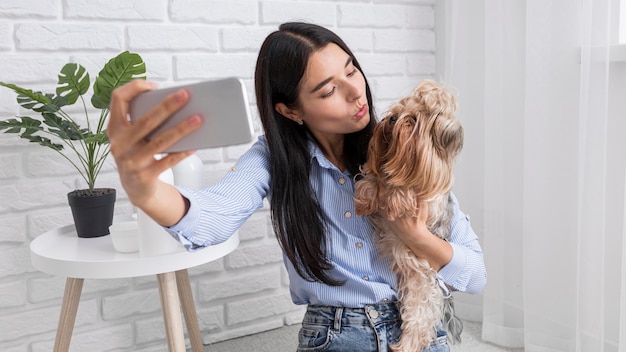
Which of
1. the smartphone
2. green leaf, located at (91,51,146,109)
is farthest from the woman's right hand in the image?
green leaf, located at (91,51,146,109)

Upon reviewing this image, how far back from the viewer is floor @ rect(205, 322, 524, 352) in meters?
2.26

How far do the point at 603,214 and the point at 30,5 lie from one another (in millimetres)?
1871

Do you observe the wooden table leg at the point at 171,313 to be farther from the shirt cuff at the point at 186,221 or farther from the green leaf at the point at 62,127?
the shirt cuff at the point at 186,221

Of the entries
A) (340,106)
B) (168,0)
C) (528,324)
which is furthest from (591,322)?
(168,0)

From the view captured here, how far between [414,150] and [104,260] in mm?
830

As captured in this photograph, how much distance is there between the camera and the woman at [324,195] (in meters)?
1.33

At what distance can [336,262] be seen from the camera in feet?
4.65

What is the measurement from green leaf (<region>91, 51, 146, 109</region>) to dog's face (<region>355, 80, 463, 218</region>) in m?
0.78

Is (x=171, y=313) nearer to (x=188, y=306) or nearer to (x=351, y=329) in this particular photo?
(x=188, y=306)

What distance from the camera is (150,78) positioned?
82.9 inches

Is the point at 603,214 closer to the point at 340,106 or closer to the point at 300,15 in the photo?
the point at 340,106

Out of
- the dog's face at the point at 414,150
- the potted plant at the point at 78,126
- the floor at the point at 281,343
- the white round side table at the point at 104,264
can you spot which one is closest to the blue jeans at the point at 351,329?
the dog's face at the point at 414,150

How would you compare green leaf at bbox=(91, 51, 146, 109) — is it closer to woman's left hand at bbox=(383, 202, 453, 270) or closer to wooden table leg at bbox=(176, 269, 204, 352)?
wooden table leg at bbox=(176, 269, 204, 352)

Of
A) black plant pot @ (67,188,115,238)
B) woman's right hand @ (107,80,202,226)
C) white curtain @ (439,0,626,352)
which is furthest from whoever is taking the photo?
white curtain @ (439,0,626,352)
